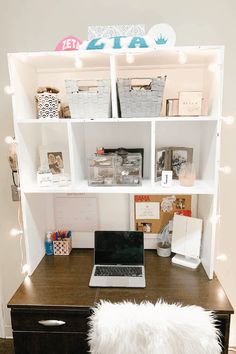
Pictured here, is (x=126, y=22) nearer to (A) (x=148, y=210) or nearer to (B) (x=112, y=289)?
(A) (x=148, y=210)

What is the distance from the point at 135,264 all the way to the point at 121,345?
0.72 meters

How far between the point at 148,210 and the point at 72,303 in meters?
0.78

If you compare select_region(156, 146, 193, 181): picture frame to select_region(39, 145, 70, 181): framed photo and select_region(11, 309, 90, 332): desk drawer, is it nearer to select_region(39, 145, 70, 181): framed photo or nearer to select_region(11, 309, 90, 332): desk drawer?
select_region(39, 145, 70, 181): framed photo

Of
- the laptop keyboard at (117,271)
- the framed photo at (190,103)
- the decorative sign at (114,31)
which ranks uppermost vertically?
the decorative sign at (114,31)

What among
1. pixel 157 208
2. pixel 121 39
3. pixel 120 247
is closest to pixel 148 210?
pixel 157 208

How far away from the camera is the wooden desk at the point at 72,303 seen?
1.40 meters

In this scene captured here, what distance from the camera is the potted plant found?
74.3 inches

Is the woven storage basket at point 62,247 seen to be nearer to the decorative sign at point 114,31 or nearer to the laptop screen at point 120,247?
the laptop screen at point 120,247

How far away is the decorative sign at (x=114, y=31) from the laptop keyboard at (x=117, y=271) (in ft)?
4.48

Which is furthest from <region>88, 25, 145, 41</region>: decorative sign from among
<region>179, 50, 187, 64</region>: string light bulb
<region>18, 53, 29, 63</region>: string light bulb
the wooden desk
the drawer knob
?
the drawer knob

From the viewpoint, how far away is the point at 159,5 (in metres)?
1.72

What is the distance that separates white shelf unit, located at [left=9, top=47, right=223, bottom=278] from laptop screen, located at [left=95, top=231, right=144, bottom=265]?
0.68ft

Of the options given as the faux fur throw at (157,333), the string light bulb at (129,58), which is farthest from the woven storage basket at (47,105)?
the faux fur throw at (157,333)

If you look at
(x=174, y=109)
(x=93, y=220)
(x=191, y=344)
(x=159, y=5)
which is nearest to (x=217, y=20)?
(x=159, y=5)
